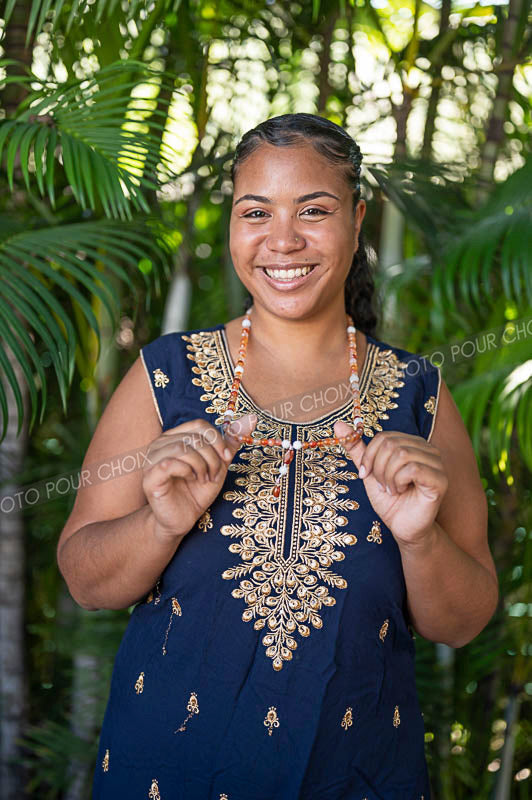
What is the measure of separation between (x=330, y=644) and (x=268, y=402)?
0.37 metres

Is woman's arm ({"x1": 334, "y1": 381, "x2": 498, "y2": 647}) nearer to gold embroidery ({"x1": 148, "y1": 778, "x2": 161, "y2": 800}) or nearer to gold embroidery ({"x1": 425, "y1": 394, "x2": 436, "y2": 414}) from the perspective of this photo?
gold embroidery ({"x1": 425, "y1": 394, "x2": 436, "y2": 414})

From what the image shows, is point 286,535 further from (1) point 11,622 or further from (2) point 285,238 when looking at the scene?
(1) point 11,622

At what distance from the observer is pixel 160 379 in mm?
1249

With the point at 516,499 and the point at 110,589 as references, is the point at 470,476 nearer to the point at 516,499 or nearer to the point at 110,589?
the point at 110,589

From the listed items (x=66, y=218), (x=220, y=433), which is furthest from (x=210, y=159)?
(x=220, y=433)

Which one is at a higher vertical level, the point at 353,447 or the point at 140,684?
the point at 353,447

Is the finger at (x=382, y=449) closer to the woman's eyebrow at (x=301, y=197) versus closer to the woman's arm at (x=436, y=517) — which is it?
the woman's arm at (x=436, y=517)

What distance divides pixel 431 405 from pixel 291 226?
0.36 m

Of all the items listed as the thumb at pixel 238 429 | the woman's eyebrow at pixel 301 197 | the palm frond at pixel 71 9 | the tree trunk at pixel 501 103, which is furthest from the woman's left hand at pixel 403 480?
the tree trunk at pixel 501 103

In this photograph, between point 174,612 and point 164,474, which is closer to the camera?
point 164,474

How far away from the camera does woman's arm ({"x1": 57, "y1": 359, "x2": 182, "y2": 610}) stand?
1.11m

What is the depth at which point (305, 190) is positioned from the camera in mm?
1182

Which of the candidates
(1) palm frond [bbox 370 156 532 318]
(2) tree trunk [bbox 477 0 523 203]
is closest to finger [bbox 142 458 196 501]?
(1) palm frond [bbox 370 156 532 318]

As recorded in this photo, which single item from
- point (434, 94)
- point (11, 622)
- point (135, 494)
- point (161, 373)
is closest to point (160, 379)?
point (161, 373)
